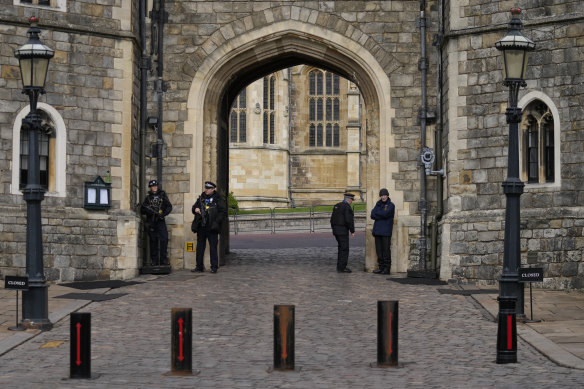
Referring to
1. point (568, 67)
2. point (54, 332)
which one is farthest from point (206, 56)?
point (54, 332)

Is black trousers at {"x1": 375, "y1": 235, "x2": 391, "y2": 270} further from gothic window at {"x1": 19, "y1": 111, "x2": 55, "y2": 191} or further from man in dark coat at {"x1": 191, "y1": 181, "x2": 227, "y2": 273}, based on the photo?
gothic window at {"x1": 19, "y1": 111, "x2": 55, "y2": 191}

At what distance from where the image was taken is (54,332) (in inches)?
508

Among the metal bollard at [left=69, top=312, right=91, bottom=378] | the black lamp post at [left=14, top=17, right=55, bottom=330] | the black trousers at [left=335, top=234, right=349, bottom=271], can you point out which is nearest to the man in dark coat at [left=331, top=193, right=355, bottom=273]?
the black trousers at [left=335, top=234, right=349, bottom=271]

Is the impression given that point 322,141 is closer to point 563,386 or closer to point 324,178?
point 324,178

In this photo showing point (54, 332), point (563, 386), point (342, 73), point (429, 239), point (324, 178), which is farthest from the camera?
point (324, 178)

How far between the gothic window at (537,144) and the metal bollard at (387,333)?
7824 mm

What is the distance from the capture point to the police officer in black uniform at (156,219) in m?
19.5

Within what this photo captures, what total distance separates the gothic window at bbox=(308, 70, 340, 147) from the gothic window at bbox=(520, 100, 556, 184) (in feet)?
129

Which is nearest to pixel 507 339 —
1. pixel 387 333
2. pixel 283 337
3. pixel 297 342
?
pixel 387 333

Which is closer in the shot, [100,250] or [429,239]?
[100,250]

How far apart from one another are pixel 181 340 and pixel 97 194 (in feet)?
28.9

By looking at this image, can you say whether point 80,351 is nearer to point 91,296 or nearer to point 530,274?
point 530,274

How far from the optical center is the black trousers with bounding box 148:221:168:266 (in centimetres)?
1961

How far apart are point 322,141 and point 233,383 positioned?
158ft
